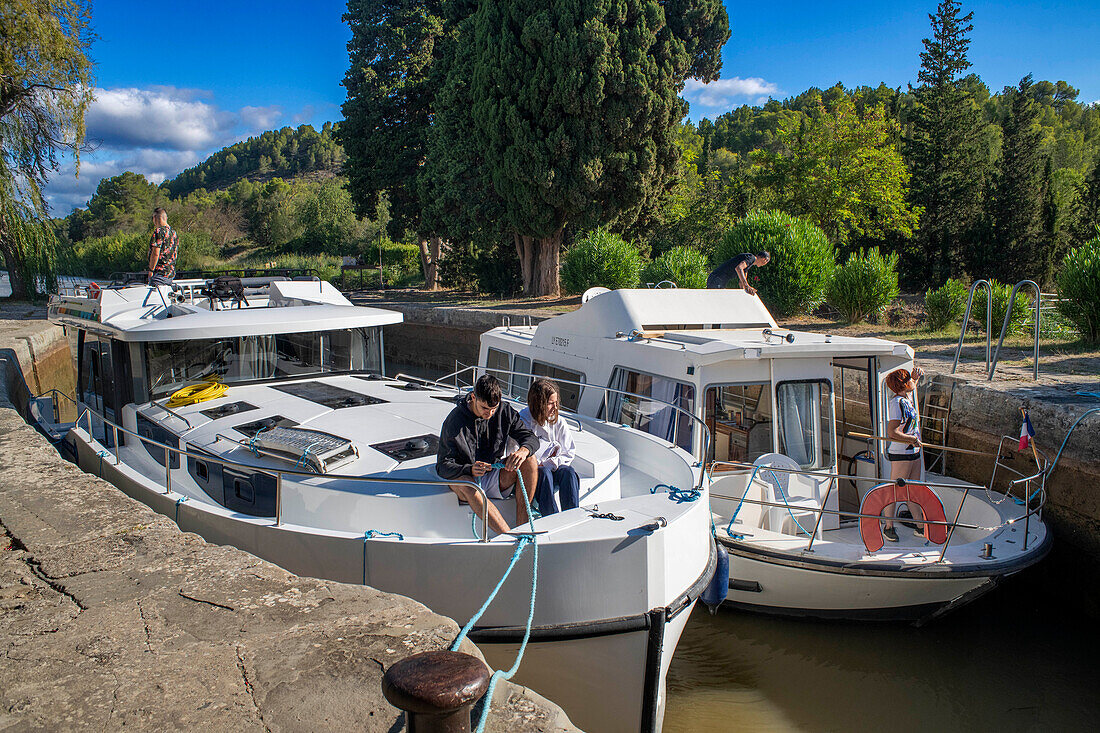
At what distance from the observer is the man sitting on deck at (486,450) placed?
4199 millimetres

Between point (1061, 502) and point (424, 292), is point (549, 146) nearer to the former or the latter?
point (424, 292)

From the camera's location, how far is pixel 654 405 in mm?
6602

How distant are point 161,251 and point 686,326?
5832 mm

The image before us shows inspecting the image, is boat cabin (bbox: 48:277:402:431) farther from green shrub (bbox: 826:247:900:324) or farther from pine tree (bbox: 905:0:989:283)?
pine tree (bbox: 905:0:989:283)

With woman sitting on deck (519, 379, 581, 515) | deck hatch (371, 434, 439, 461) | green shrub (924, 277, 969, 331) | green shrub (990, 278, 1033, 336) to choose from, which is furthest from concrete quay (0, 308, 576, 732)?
green shrub (924, 277, 969, 331)

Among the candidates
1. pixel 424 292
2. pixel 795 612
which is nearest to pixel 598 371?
pixel 795 612

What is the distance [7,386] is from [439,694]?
1099cm

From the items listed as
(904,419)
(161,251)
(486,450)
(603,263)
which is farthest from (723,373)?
(603,263)

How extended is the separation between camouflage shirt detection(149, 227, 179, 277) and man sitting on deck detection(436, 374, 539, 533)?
5.41 meters

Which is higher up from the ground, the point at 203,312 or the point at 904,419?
the point at 203,312

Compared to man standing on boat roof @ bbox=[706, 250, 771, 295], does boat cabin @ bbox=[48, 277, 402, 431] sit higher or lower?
lower

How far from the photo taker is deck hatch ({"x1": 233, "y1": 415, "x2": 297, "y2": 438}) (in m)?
5.33

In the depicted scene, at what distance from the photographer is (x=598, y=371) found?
7.55 meters

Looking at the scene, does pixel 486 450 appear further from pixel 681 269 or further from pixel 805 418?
pixel 681 269
